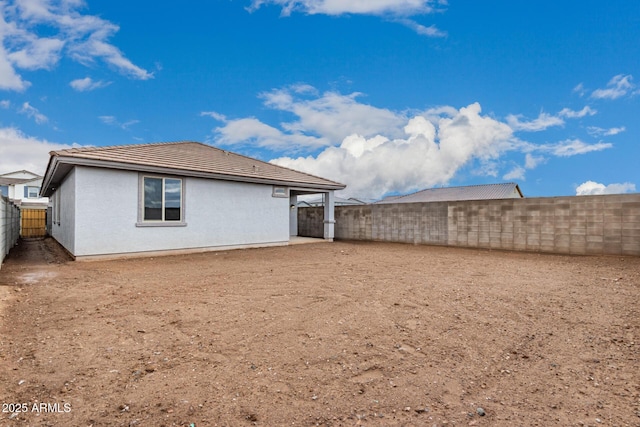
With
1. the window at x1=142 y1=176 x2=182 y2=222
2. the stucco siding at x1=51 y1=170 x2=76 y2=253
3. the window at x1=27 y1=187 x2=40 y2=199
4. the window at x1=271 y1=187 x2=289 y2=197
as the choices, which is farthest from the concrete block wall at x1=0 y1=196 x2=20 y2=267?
the window at x1=27 y1=187 x2=40 y2=199

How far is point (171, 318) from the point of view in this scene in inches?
156

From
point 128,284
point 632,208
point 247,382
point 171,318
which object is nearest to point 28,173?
point 128,284

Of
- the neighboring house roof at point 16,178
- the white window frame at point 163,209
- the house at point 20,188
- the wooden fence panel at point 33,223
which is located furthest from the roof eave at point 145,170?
the neighboring house roof at point 16,178

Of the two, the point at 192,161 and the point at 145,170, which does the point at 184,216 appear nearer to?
the point at 145,170

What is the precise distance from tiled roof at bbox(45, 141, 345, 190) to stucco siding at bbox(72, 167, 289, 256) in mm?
387

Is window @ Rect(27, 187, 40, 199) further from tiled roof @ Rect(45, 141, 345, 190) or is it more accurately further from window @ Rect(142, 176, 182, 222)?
window @ Rect(142, 176, 182, 222)


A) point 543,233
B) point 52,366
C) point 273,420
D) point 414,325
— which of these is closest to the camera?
point 273,420

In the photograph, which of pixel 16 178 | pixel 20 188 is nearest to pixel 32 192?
pixel 20 188

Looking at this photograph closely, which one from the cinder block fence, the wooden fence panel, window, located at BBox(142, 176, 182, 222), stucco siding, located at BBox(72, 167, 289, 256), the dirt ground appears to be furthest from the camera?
the wooden fence panel

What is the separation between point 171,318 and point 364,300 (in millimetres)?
2546

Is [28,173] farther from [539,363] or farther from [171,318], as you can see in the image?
[539,363]

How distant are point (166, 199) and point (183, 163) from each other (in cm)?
128

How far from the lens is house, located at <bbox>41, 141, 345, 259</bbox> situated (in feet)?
28.5

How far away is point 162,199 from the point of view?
989cm
